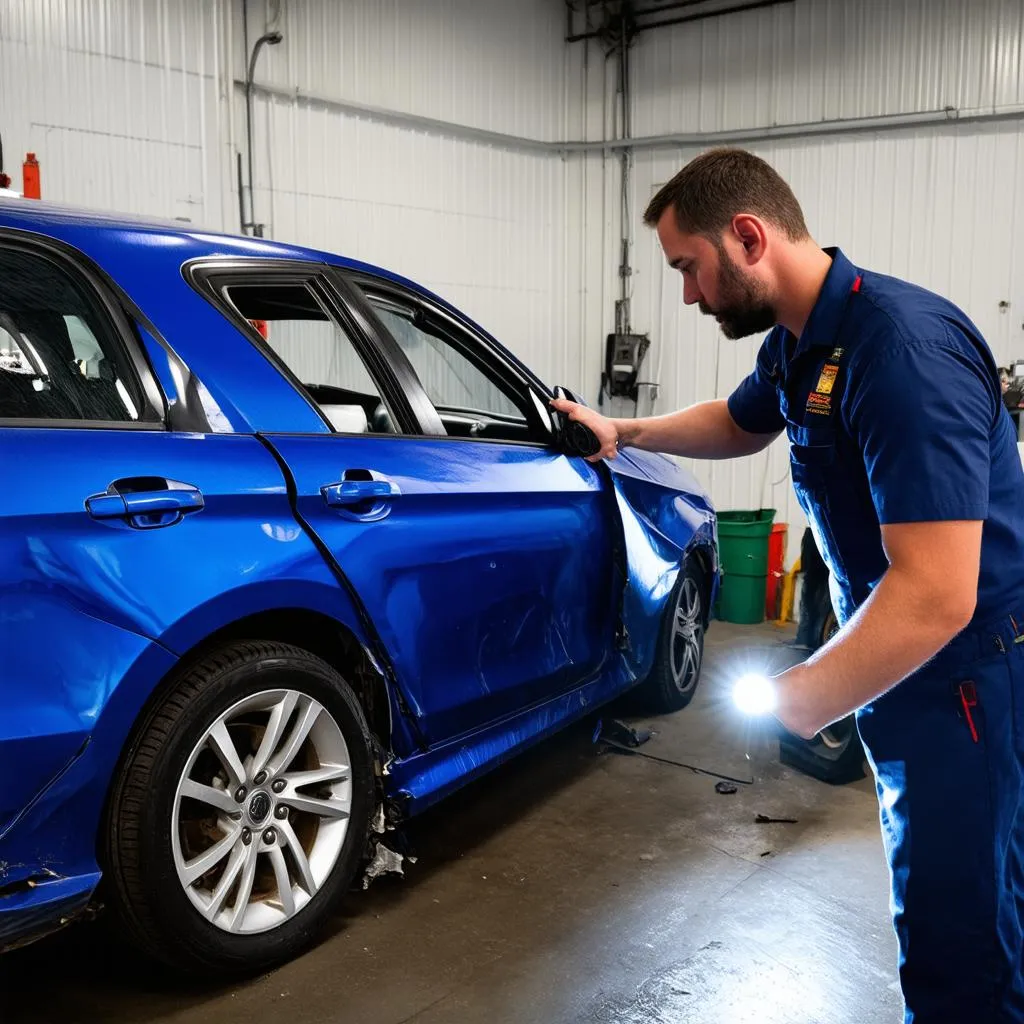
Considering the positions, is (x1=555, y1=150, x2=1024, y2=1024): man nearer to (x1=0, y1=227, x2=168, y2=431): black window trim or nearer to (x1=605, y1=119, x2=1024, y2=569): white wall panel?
(x1=0, y1=227, x2=168, y2=431): black window trim

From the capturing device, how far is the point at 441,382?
6.73m

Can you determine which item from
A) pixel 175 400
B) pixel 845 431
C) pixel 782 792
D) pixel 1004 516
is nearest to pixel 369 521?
pixel 175 400

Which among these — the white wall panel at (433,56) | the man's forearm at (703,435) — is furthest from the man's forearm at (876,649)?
the white wall panel at (433,56)

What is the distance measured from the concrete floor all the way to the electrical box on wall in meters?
4.25

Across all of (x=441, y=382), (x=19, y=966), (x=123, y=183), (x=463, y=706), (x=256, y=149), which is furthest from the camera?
(x=441, y=382)

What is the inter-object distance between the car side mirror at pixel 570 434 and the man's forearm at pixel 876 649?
6.13 feet

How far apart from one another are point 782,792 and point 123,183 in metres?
4.17

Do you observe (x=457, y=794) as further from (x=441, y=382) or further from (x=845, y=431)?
(x=441, y=382)

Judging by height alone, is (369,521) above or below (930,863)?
above

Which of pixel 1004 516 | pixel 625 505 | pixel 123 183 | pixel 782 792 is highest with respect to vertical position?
pixel 123 183

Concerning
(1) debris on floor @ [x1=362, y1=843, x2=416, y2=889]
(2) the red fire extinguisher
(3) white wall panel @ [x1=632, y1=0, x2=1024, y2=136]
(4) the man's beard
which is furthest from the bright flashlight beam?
(3) white wall panel @ [x1=632, y1=0, x2=1024, y2=136]

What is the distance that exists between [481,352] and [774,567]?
395cm

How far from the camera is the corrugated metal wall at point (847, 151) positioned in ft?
19.7

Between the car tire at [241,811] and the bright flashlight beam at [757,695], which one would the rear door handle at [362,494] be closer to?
the car tire at [241,811]
